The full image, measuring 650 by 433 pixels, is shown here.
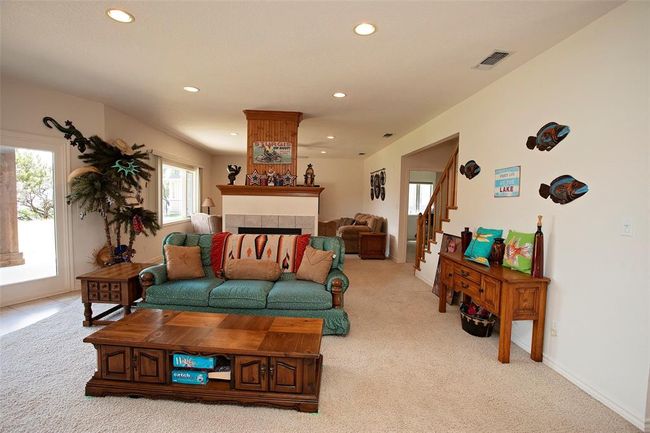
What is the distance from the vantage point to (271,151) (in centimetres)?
475

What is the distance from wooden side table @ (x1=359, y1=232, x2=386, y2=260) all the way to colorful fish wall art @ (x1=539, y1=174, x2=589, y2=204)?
14.2ft

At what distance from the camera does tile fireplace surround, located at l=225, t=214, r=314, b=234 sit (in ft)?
15.6

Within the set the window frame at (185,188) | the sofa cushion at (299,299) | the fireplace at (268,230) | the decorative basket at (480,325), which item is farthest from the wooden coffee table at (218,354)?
the window frame at (185,188)

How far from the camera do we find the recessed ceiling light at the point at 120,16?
7.02 feet

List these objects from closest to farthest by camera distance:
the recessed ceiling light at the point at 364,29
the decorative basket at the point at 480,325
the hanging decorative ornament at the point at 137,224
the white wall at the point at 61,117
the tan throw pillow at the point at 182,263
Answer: the recessed ceiling light at the point at 364,29
the decorative basket at the point at 480,325
the tan throw pillow at the point at 182,263
the white wall at the point at 61,117
the hanging decorative ornament at the point at 137,224

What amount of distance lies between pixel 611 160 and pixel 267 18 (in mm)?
2558

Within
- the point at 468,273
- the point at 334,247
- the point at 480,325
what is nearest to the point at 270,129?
the point at 334,247

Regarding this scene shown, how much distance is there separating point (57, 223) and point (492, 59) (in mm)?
5367

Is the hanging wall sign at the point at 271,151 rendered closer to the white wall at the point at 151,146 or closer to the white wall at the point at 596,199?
the white wall at the point at 151,146

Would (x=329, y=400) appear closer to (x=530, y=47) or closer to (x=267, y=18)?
(x=267, y=18)

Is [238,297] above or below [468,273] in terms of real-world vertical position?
below

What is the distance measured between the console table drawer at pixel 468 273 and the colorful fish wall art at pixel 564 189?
34.8 inches

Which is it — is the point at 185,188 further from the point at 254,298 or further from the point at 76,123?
the point at 254,298

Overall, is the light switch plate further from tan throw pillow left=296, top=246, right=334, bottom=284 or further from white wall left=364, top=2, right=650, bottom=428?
tan throw pillow left=296, top=246, right=334, bottom=284
